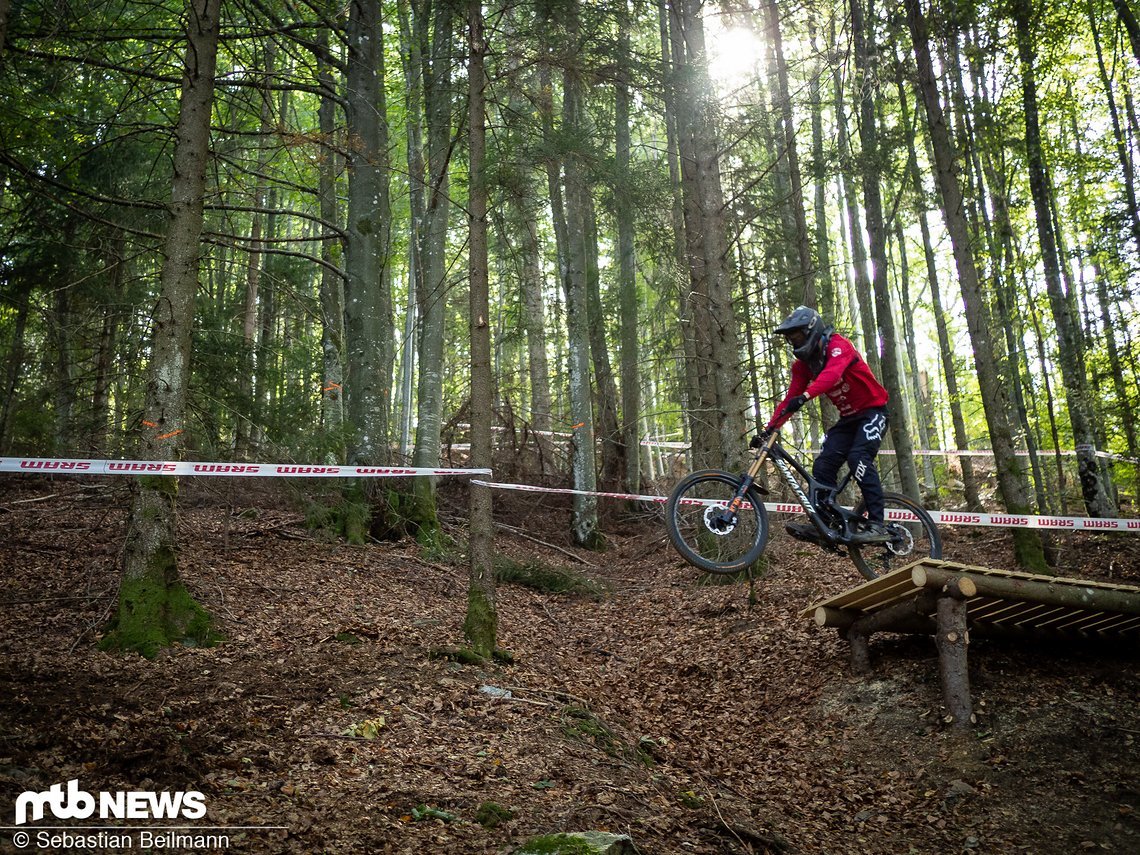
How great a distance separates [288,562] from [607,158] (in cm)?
639

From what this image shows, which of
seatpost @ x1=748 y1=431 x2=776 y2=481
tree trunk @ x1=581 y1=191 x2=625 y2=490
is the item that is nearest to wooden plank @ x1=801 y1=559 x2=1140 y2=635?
seatpost @ x1=748 y1=431 x2=776 y2=481

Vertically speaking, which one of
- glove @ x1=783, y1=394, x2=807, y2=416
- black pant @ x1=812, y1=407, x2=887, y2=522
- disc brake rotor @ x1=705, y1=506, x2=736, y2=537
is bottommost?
disc brake rotor @ x1=705, y1=506, x2=736, y2=537

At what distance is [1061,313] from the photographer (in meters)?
11.5

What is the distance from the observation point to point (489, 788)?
4.63m

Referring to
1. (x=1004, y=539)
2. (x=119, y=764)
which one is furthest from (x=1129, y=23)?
(x=119, y=764)

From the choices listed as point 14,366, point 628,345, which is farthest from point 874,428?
point 14,366

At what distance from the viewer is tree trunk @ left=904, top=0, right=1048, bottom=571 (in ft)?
29.7

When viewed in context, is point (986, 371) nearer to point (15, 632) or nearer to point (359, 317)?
point (359, 317)

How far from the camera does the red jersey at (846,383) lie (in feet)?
22.3

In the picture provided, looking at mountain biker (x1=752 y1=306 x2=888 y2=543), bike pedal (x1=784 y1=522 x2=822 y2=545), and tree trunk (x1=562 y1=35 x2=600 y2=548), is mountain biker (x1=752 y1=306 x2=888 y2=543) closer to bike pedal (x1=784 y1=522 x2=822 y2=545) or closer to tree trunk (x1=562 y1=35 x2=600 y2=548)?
bike pedal (x1=784 y1=522 x2=822 y2=545)

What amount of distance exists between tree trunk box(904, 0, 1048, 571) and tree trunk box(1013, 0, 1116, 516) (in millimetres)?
2698

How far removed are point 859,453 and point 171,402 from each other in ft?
18.5

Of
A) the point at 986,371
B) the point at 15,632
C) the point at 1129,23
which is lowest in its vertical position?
the point at 15,632

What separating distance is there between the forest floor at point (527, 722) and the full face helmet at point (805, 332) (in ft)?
9.32
